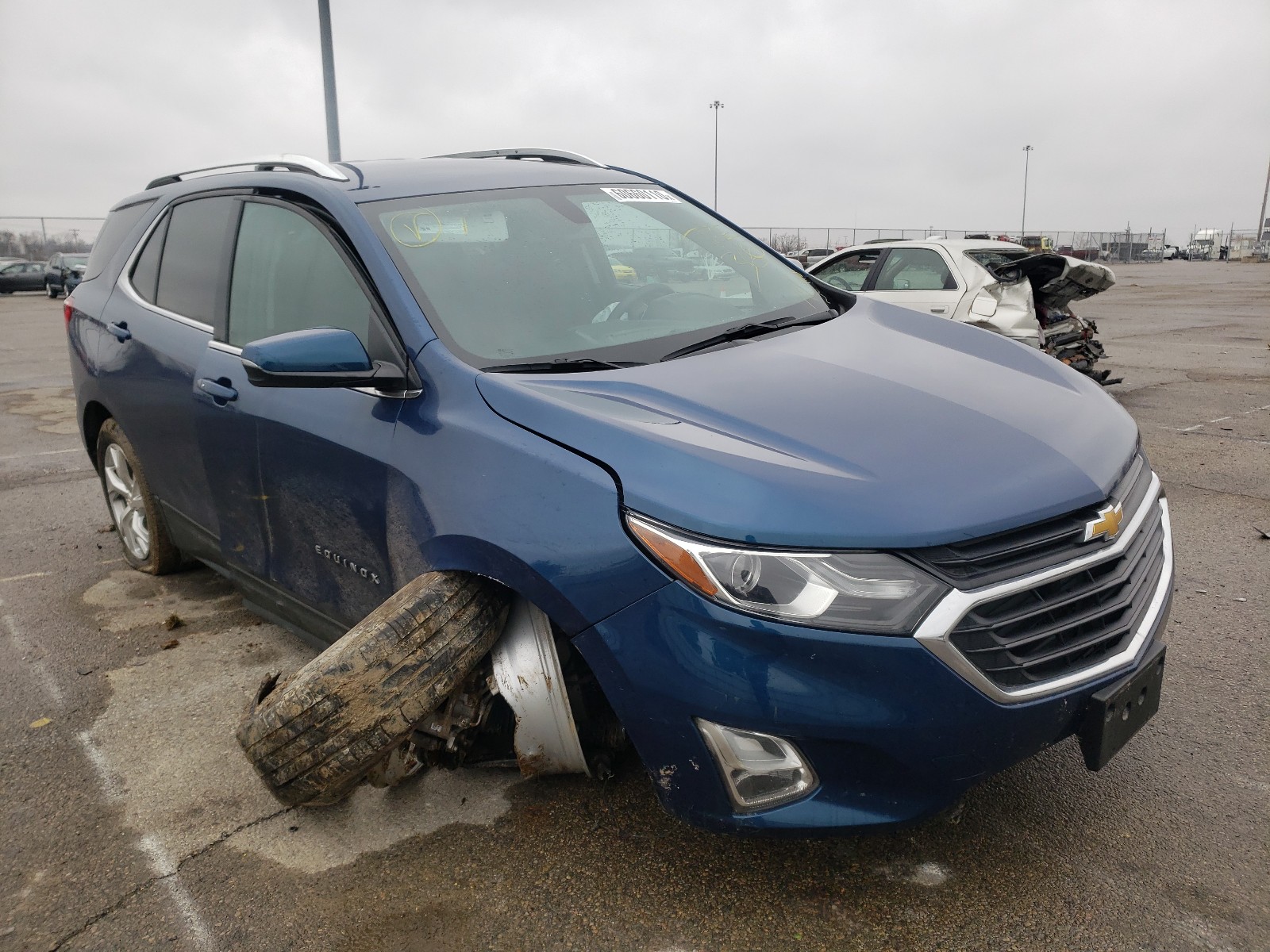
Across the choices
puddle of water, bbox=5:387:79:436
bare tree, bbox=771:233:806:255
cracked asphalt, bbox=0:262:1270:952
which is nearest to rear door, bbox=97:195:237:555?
cracked asphalt, bbox=0:262:1270:952

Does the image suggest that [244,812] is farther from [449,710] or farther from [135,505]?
[135,505]

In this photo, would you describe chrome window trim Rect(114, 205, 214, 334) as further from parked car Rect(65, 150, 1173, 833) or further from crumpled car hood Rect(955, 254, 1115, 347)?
crumpled car hood Rect(955, 254, 1115, 347)

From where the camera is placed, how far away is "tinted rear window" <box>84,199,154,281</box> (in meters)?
4.31

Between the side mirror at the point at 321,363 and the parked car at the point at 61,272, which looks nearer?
the side mirror at the point at 321,363

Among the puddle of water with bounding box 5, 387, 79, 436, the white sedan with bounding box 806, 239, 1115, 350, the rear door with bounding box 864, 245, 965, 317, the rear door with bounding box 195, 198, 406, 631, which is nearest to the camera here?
the rear door with bounding box 195, 198, 406, 631

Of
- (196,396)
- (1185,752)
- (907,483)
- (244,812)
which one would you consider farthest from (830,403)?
(196,396)

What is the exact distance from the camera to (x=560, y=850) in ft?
8.03

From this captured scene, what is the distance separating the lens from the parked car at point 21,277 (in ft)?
119

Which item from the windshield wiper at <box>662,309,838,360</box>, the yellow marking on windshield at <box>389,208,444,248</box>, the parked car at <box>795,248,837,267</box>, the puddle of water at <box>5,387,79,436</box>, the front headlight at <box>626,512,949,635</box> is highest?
the yellow marking on windshield at <box>389,208,444,248</box>

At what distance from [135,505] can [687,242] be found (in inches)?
113

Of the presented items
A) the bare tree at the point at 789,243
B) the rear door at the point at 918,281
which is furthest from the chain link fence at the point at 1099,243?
the rear door at the point at 918,281

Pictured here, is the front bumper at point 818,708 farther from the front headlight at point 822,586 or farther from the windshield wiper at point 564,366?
the windshield wiper at point 564,366

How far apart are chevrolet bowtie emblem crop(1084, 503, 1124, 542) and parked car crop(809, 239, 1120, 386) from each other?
21.9 ft

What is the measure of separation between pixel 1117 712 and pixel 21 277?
4298cm
